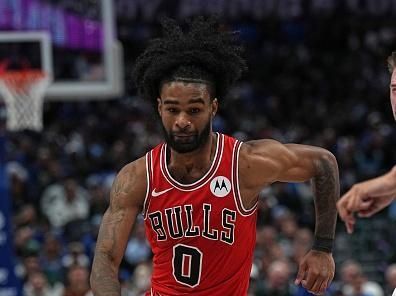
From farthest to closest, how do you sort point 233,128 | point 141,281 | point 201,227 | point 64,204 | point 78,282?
1. point 233,128
2. point 64,204
3. point 141,281
4. point 78,282
5. point 201,227

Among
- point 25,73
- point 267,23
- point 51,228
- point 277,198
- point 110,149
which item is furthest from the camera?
point 267,23

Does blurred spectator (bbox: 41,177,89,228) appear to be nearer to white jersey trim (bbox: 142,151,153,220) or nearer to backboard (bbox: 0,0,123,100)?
backboard (bbox: 0,0,123,100)

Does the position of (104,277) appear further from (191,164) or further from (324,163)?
(324,163)

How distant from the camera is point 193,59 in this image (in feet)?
18.2

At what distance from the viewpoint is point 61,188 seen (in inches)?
573

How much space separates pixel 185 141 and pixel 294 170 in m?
0.73

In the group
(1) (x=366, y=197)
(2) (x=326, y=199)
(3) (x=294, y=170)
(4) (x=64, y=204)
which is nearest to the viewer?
(1) (x=366, y=197)

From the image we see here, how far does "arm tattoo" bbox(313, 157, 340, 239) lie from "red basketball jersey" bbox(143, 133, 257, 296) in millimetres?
437

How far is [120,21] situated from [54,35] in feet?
33.1

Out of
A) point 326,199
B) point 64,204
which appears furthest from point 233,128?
point 326,199

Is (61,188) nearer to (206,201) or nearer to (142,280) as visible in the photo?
(142,280)

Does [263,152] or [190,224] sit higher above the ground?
[263,152]

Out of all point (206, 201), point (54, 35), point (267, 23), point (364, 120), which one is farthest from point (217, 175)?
point (267, 23)

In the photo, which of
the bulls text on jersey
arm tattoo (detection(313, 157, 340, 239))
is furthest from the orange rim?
arm tattoo (detection(313, 157, 340, 239))
